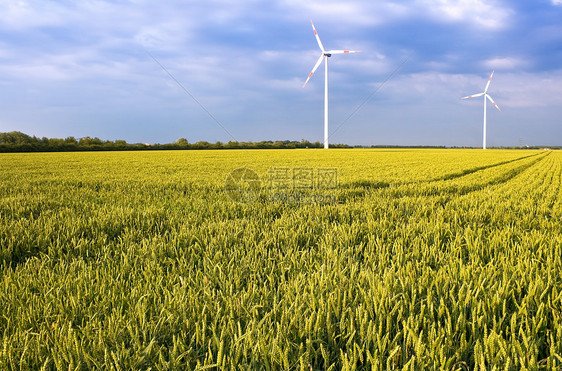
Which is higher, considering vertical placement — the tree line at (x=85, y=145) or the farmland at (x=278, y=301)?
the tree line at (x=85, y=145)

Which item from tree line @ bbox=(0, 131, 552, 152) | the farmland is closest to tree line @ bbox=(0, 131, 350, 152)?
tree line @ bbox=(0, 131, 552, 152)

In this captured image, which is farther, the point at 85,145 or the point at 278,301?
the point at 85,145

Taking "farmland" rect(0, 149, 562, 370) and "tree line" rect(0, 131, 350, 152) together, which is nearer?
"farmland" rect(0, 149, 562, 370)

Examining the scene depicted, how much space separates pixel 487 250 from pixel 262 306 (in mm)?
2307

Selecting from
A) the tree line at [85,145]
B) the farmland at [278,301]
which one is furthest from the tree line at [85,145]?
the farmland at [278,301]

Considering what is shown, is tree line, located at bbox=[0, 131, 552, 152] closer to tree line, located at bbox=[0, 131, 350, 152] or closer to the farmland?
tree line, located at bbox=[0, 131, 350, 152]

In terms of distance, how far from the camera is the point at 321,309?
5.72 feet

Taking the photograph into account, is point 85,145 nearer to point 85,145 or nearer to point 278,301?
point 85,145

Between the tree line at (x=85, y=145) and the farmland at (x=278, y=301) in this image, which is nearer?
the farmland at (x=278, y=301)

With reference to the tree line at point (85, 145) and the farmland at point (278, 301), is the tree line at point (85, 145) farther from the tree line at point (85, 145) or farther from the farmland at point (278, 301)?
the farmland at point (278, 301)

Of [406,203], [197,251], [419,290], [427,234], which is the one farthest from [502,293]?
[406,203]

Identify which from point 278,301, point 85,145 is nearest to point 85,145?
point 85,145

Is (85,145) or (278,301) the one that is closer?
(278,301)

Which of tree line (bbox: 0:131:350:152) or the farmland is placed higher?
tree line (bbox: 0:131:350:152)
